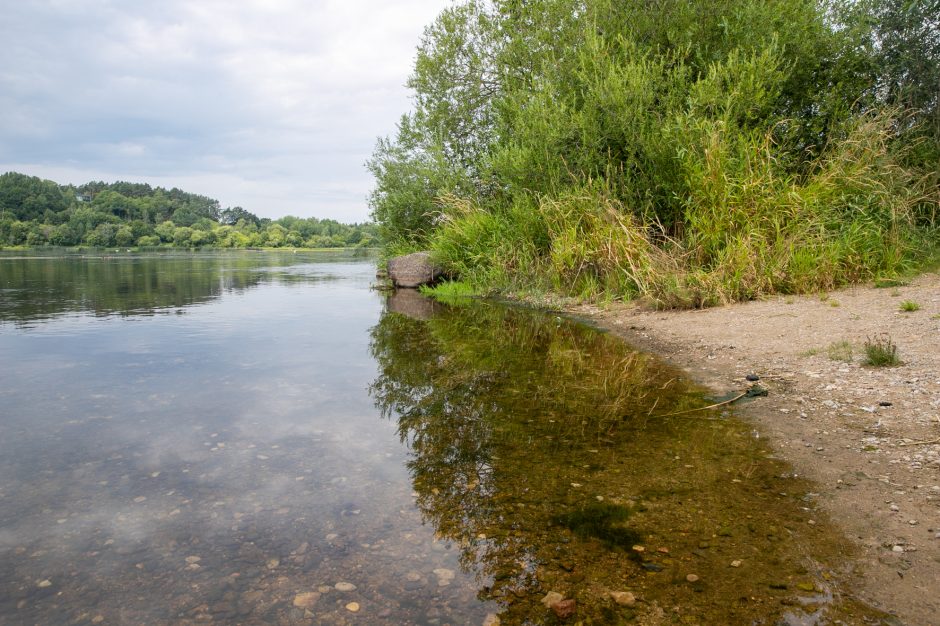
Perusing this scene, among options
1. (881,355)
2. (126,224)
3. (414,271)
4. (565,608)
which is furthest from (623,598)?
(126,224)

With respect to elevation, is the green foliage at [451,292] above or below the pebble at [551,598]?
above

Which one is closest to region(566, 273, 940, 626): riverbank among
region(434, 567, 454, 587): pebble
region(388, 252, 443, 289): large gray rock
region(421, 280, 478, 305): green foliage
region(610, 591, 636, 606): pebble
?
region(610, 591, 636, 606): pebble

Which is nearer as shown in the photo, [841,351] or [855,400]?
[855,400]

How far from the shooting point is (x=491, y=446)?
3805 millimetres

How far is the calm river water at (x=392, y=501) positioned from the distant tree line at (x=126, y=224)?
7107 centimetres

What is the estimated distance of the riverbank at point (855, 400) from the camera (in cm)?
242

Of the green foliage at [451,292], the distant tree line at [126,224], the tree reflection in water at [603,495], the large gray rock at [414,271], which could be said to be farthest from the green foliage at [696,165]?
the distant tree line at [126,224]

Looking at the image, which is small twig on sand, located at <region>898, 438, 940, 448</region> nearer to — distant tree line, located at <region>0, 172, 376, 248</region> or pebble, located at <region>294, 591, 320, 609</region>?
pebble, located at <region>294, 591, 320, 609</region>

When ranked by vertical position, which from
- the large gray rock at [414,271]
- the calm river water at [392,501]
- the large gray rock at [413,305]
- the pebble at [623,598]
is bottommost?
the pebble at [623,598]

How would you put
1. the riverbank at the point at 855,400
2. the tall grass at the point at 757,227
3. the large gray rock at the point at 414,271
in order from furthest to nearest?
the large gray rock at the point at 414,271
the tall grass at the point at 757,227
the riverbank at the point at 855,400

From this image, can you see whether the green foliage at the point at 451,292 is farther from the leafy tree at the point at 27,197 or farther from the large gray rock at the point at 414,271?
the leafy tree at the point at 27,197

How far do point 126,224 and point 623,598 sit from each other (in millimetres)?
102528

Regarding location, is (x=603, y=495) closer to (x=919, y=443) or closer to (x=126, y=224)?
(x=919, y=443)

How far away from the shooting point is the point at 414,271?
18234 millimetres
